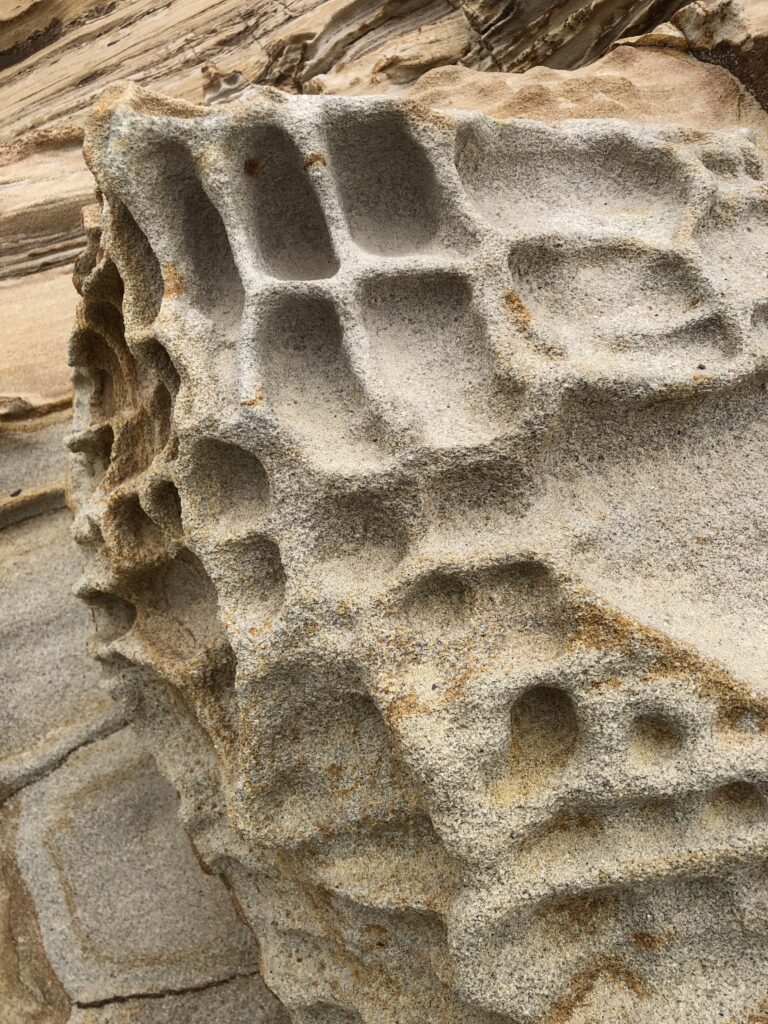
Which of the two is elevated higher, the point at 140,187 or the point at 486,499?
the point at 140,187

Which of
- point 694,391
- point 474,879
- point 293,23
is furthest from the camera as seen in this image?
point 293,23

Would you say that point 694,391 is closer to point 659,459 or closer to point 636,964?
point 659,459

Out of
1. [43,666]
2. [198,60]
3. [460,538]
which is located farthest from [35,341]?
[460,538]

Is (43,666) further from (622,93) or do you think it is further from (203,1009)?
(622,93)

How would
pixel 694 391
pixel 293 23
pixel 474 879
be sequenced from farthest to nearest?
1. pixel 293 23
2. pixel 694 391
3. pixel 474 879

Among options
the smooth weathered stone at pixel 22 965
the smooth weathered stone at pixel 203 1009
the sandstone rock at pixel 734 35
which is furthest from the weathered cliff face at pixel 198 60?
the smooth weathered stone at pixel 203 1009

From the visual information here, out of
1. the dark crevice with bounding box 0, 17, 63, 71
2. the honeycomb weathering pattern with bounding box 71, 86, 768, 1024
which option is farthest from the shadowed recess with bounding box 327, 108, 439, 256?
the dark crevice with bounding box 0, 17, 63, 71

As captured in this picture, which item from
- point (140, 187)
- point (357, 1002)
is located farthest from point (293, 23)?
point (357, 1002)
